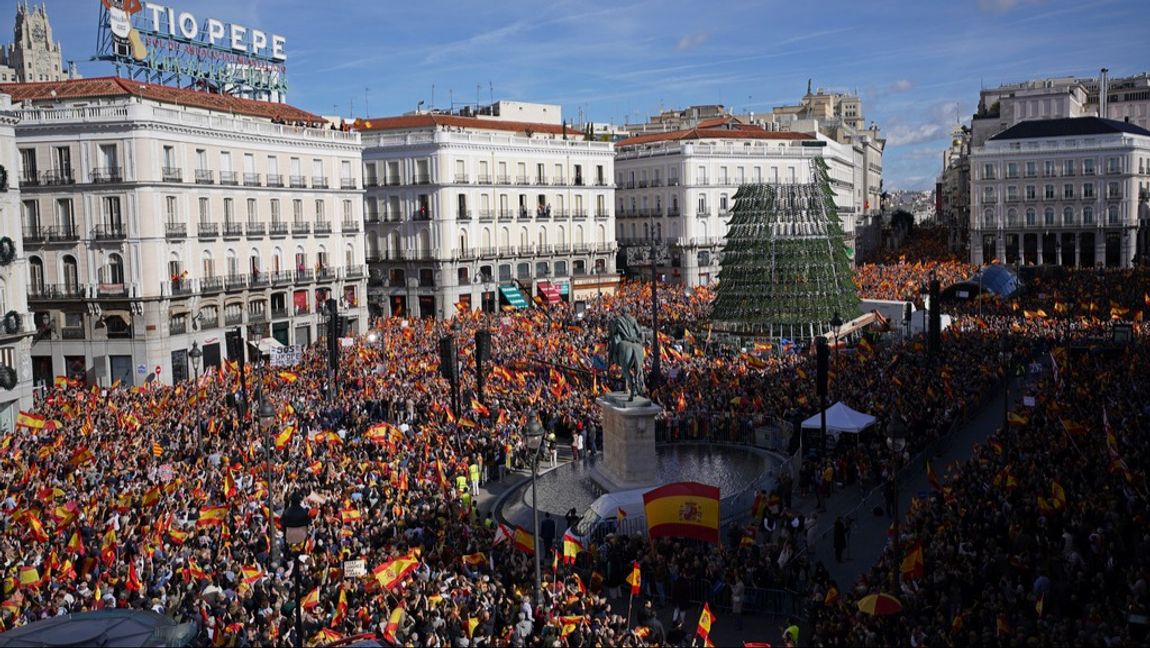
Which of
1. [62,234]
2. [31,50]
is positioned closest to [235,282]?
[62,234]

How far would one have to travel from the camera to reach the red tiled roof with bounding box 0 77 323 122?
49.3 meters

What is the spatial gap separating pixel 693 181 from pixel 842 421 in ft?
169

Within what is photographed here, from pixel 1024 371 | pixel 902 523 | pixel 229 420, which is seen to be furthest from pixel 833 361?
pixel 229 420

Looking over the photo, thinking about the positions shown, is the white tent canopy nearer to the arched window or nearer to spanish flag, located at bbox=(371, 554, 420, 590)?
spanish flag, located at bbox=(371, 554, 420, 590)

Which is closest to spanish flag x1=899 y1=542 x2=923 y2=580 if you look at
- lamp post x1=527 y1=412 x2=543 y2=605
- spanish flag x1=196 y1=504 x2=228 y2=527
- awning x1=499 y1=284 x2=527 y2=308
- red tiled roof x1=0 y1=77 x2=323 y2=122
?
lamp post x1=527 y1=412 x2=543 y2=605

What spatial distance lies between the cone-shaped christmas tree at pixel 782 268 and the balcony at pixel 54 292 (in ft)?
90.3

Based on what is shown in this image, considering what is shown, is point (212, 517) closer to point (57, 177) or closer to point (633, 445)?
point (633, 445)

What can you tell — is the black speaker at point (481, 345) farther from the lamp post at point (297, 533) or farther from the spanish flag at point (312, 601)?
the lamp post at point (297, 533)

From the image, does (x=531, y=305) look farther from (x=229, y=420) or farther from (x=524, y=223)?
(x=229, y=420)

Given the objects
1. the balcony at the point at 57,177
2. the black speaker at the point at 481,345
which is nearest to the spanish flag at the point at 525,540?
the black speaker at the point at 481,345

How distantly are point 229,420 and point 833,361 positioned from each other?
1957 centimetres

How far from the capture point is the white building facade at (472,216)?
211 ft

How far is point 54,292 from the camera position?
45.7 metres

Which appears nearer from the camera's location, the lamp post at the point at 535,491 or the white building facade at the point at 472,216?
the lamp post at the point at 535,491
